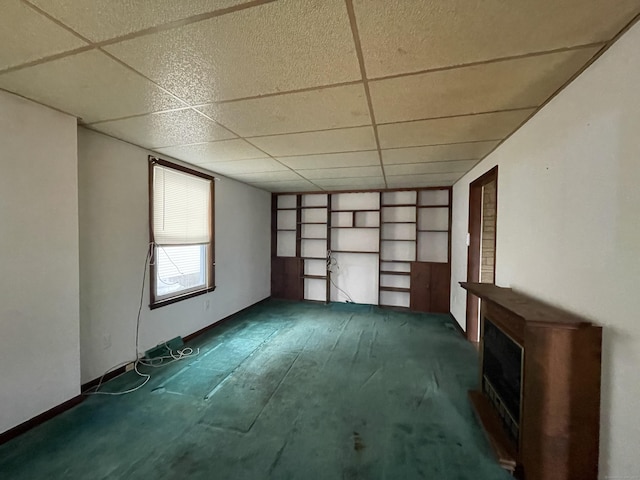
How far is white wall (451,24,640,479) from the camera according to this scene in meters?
1.15

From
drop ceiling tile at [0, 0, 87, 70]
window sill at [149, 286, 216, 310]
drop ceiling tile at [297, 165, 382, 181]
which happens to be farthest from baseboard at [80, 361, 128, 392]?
drop ceiling tile at [297, 165, 382, 181]

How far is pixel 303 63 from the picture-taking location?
1381mm

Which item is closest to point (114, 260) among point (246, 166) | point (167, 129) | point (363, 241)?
point (167, 129)

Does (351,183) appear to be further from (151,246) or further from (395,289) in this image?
(151,246)

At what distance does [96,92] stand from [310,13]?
5.13 ft

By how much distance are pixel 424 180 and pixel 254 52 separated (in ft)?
12.2

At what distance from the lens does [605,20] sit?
3.59 ft

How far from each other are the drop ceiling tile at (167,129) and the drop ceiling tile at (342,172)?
1593 millimetres

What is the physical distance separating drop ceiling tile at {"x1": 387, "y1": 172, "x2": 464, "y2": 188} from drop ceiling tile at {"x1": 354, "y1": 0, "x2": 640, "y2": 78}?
2.79 metres

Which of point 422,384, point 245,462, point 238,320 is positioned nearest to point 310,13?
point 245,462

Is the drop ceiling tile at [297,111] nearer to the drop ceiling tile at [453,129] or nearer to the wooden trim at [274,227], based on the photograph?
the drop ceiling tile at [453,129]

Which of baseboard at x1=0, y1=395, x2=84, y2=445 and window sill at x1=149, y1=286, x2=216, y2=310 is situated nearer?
baseboard at x1=0, y1=395, x2=84, y2=445

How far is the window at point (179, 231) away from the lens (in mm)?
3080

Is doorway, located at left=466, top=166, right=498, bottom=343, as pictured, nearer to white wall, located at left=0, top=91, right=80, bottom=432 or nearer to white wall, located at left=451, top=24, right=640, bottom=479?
white wall, located at left=451, top=24, right=640, bottom=479
